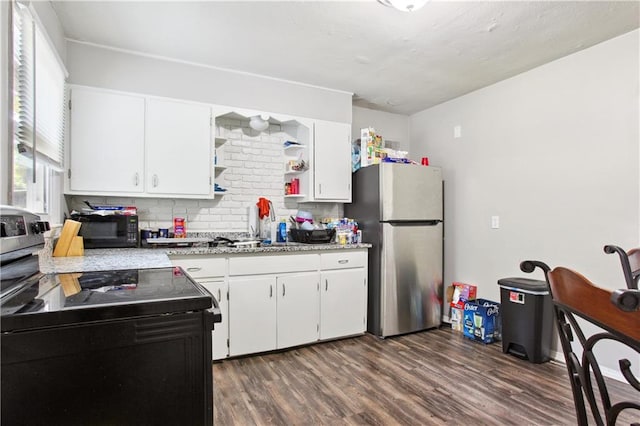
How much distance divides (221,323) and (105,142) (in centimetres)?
167

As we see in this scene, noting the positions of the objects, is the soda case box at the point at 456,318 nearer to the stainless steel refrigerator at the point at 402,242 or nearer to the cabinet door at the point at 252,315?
the stainless steel refrigerator at the point at 402,242

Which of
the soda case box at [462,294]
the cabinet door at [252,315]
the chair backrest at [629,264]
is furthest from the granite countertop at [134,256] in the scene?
the chair backrest at [629,264]

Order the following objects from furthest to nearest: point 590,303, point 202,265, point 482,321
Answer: point 482,321
point 202,265
point 590,303

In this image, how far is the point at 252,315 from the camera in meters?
2.89

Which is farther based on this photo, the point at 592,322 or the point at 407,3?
the point at 407,3

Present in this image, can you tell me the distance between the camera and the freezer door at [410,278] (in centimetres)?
339

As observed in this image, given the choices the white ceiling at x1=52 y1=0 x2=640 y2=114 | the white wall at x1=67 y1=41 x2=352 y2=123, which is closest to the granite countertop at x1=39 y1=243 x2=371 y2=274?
the white wall at x1=67 y1=41 x2=352 y2=123

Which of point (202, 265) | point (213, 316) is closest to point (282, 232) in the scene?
point (202, 265)

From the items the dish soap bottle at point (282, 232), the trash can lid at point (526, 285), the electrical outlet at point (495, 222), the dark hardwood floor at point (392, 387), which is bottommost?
the dark hardwood floor at point (392, 387)

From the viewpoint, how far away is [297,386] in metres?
2.39

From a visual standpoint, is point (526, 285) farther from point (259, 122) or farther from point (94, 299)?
point (94, 299)

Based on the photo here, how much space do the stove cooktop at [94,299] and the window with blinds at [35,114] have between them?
92cm

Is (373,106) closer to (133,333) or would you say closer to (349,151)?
(349,151)

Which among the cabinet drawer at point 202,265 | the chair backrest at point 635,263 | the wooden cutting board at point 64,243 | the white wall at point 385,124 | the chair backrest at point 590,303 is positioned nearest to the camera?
the chair backrest at point 590,303
